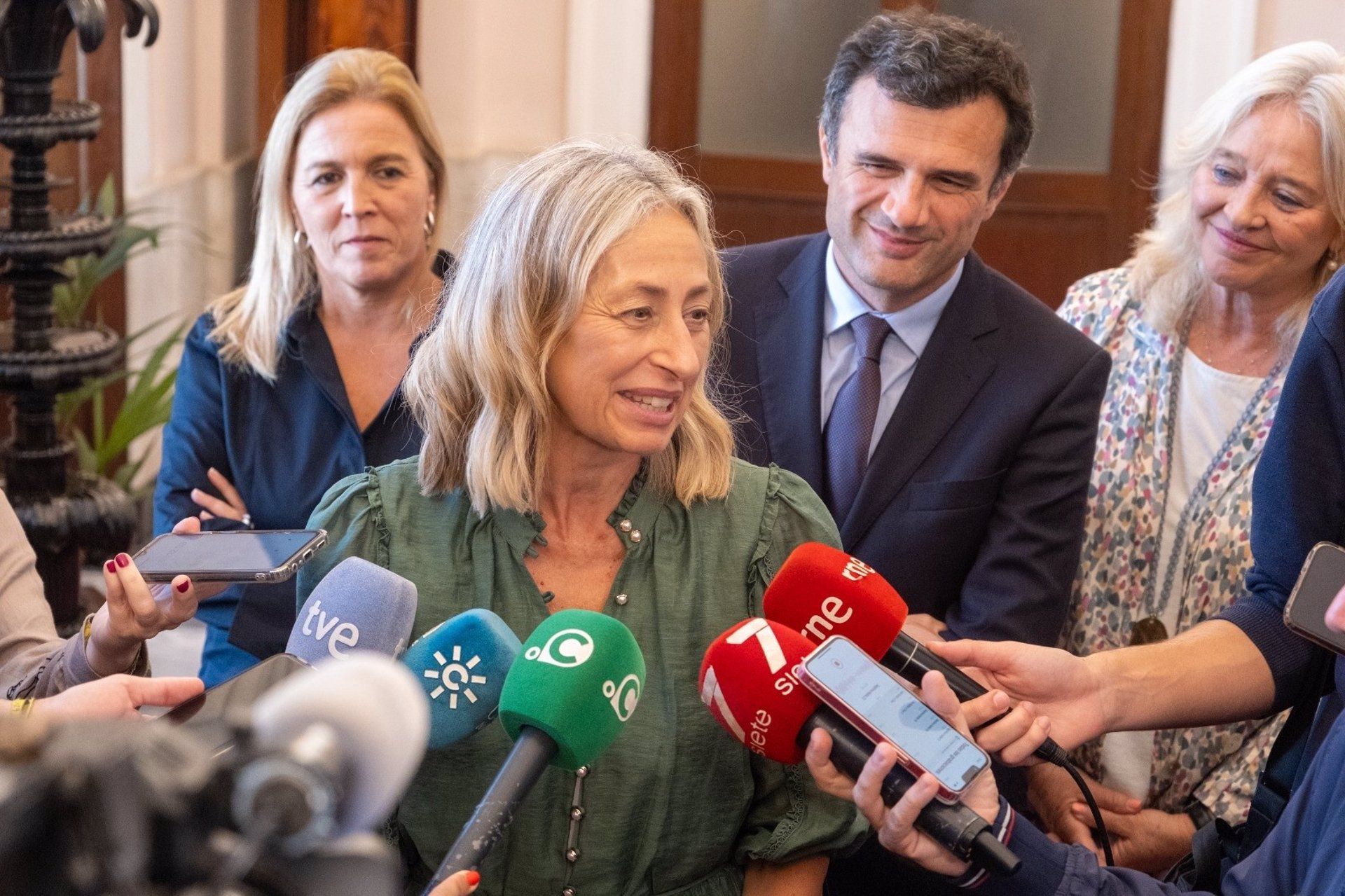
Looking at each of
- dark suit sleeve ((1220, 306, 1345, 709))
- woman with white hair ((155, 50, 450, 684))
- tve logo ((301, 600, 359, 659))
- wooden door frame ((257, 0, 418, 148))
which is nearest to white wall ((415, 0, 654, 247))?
wooden door frame ((257, 0, 418, 148))

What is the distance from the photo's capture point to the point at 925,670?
1.55m

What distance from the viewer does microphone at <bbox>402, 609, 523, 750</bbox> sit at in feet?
4.66

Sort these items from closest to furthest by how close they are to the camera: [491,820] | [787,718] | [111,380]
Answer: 1. [491,820]
2. [787,718]
3. [111,380]

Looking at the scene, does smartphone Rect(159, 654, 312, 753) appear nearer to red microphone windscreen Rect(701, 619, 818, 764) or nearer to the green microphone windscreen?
the green microphone windscreen

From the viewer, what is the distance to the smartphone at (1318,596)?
1349 millimetres

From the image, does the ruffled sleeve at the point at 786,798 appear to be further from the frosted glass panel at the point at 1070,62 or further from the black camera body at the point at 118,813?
the frosted glass panel at the point at 1070,62

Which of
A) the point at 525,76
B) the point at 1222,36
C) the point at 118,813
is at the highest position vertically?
the point at 1222,36

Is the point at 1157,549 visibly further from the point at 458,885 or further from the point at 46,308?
the point at 46,308

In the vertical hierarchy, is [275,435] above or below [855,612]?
below

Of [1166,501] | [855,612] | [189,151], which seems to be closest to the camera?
[855,612]

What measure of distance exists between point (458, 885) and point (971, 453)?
1.33 meters

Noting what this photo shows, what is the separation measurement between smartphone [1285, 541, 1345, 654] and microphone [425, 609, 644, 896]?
613mm

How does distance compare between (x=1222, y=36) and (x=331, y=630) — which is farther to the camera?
(x=1222, y=36)

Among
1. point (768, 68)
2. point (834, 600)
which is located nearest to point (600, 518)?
point (834, 600)
